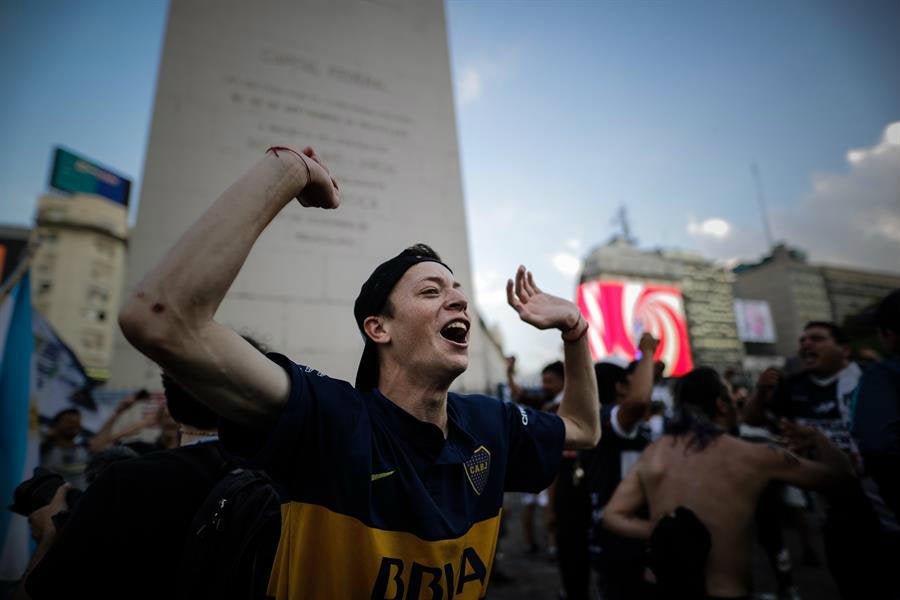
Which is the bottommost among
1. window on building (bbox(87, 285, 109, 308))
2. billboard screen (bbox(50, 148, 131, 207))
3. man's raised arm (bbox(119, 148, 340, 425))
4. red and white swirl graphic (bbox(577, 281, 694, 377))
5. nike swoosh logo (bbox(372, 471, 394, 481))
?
nike swoosh logo (bbox(372, 471, 394, 481))

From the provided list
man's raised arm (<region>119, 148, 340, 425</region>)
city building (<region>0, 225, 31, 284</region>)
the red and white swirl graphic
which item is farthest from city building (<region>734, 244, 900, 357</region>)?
city building (<region>0, 225, 31, 284</region>)

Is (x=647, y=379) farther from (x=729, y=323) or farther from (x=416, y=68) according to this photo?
(x=729, y=323)

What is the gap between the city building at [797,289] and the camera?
59688 millimetres

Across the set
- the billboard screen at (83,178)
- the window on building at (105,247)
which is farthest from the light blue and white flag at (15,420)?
the window on building at (105,247)

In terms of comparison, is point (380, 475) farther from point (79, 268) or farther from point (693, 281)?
point (693, 281)

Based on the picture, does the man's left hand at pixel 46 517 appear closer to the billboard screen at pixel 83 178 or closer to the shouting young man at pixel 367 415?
the shouting young man at pixel 367 415

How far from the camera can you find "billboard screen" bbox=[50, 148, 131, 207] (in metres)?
27.5

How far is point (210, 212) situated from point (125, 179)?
127 feet

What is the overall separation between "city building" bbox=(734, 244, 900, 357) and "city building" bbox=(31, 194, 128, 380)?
80.6 m

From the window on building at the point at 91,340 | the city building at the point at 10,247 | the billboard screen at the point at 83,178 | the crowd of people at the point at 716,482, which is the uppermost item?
the billboard screen at the point at 83,178

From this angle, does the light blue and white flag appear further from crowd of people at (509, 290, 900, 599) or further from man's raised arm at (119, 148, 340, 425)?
crowd of people at (509, 290, 900, 599)

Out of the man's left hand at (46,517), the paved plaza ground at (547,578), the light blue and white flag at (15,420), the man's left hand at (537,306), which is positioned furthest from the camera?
the paved plaza ground at (547,578)

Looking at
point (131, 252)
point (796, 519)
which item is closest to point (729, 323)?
point (796, 519)

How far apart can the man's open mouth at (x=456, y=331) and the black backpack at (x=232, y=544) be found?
28.7 inches
